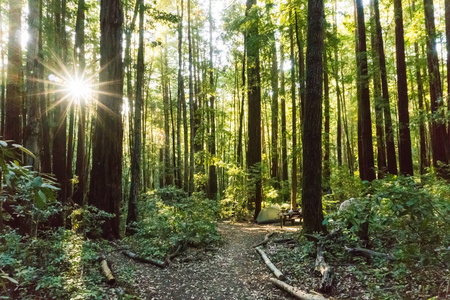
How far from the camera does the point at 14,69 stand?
793cm

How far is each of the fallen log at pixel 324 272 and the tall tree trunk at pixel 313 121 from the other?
1.48 meters

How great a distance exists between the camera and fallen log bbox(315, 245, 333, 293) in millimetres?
4453

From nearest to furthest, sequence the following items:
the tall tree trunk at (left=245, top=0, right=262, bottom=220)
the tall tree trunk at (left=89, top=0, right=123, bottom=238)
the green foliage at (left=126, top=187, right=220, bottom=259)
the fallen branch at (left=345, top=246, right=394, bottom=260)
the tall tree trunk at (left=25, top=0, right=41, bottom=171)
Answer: the fallen branch at (left=345, top=246, right=394, bottom=260)
the tall tree trunk at (left=25, top=0, right=41, bottom=171)
the green foliage at (left=126, top=187, right=220, bottom=259)
the tall tree trunk at (left=89, top=0, right=123, bottom=238)
the tall tree trunk at (left=245, top=0, right=262, bottom=220)

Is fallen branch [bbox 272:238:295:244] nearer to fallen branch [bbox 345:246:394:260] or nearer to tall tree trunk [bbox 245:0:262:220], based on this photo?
fallen branch [bbox 345:246:394:260]

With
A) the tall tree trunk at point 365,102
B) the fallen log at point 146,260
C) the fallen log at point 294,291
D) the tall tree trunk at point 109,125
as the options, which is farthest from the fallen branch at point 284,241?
the tall tree trunk at point 365,102

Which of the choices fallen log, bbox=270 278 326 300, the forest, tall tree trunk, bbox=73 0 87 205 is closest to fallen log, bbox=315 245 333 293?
the forest

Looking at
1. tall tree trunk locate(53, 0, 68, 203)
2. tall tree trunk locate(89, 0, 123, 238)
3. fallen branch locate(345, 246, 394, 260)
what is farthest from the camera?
tall tree trunk locate(53, 0, 68, 203)

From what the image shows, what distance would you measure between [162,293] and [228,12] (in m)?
18.1

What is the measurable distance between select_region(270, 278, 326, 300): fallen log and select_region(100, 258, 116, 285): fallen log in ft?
9.76

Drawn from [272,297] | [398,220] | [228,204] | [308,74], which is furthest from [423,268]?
[228,204]

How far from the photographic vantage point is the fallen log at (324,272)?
14.6 feet

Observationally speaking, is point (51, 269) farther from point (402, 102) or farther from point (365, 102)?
point (402, 102)

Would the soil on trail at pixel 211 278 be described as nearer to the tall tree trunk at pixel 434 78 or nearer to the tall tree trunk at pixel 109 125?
the tall tree trunk at pixel 109 125

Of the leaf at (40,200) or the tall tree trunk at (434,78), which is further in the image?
the tall tree trunk at (434,78)
